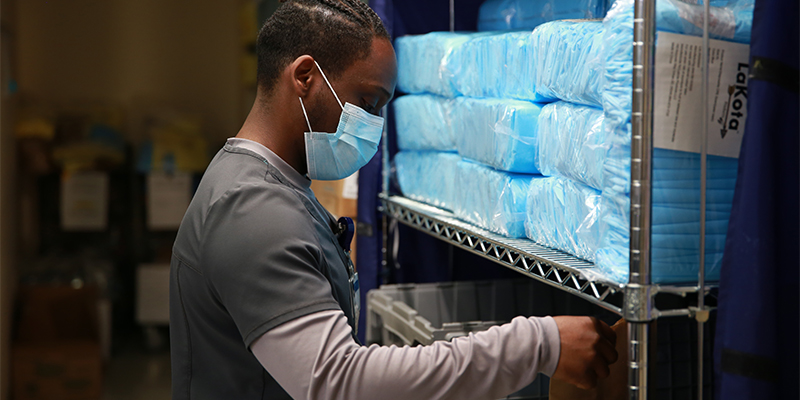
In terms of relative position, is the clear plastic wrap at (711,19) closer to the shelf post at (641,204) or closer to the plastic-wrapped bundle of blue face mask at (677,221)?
the shelf post at (641,204)

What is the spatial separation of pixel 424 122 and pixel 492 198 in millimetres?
524

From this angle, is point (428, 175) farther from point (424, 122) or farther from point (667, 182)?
point (667, 182)

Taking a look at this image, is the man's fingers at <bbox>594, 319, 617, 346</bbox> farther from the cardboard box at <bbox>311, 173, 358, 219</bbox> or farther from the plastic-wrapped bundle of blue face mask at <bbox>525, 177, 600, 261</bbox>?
the cardboard box at <bbox>311, 173, 358, 219</bbox>

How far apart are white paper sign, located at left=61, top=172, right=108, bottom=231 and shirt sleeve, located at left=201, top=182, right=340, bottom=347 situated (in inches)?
145

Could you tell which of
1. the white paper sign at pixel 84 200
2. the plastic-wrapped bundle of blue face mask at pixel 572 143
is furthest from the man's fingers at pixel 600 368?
the white paper sign at pixel 84 200

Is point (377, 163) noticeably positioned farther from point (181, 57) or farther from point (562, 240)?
point (181, 57)

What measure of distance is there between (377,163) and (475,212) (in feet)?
2.17

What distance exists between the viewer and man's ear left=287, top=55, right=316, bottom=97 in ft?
4.09

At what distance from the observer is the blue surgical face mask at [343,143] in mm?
1307

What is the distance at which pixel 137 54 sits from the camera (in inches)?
190

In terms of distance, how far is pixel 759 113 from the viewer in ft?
3.37

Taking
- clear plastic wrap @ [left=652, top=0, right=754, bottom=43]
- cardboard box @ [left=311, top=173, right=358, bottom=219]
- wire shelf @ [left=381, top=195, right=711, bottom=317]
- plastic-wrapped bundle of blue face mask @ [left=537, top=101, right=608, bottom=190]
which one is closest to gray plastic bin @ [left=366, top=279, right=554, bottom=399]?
wire shelf @ [left=381, top=195, right=711, bottom=317]

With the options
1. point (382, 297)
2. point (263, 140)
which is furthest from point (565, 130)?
point (382, 297)

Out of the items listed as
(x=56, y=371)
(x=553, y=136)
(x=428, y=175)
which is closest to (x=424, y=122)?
(x=428, y=175)
